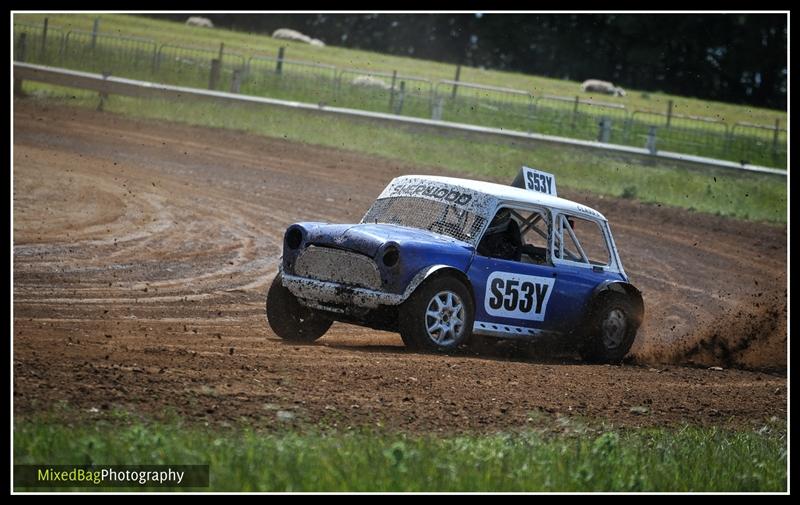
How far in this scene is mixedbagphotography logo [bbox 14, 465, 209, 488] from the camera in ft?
22.6

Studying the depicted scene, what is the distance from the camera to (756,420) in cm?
1099

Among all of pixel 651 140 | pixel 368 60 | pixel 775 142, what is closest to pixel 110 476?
pixel 651 140

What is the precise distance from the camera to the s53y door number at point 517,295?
11.5 metres

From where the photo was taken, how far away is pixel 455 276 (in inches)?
432

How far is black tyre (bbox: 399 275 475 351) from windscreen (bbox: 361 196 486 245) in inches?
29.4

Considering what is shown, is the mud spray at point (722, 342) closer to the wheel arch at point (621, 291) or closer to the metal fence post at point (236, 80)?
the wheel arch at point (621, 291)

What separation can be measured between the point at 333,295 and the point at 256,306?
3.07m

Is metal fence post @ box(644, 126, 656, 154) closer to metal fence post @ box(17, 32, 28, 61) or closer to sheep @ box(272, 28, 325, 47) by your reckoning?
sheep @ box(272, 28, 325, 47)

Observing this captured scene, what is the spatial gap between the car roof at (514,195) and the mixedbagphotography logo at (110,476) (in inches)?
214

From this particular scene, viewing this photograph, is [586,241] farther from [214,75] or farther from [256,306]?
[214,75]

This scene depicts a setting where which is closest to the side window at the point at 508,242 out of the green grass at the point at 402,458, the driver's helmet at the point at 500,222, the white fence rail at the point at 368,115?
the driver's helmet at the point at 500,222

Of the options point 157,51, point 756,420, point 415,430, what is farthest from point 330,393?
point 157,51

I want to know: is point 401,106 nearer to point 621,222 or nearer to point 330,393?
point 621,222

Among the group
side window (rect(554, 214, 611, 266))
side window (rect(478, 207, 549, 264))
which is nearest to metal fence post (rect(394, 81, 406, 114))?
side window (rect(554, 214, 611, 266))
